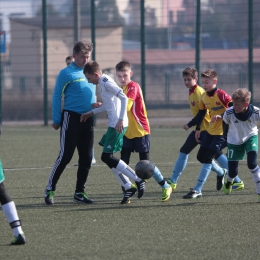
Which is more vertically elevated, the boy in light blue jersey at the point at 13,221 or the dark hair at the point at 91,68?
the dark hair at the point at 91,68

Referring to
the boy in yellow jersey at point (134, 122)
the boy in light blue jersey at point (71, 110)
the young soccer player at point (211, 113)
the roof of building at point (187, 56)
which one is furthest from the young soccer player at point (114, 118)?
the roof of building at point (187, 56)

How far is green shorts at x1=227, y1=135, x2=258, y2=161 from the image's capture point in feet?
26.7

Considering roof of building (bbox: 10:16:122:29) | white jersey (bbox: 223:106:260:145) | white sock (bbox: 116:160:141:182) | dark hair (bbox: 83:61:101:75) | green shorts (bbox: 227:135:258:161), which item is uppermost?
roof of building (bbox: 10:16:122:29)

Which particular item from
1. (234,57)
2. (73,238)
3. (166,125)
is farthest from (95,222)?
(234,57)

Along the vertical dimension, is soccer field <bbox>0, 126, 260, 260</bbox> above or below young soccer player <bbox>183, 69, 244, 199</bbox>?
below

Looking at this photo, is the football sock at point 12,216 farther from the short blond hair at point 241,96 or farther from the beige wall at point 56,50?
the beige wall at point 56,50

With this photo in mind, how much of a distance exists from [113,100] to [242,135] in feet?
5.09

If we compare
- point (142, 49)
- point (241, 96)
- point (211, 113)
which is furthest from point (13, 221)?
point (142, 49)

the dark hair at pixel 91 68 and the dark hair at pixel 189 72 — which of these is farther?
Result: the dark hair at pixel 189 72

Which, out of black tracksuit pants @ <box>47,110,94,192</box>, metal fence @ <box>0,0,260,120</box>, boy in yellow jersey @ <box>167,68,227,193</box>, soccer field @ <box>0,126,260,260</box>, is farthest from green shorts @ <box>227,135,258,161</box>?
metal fence @ <box>0,0,260,120</box>

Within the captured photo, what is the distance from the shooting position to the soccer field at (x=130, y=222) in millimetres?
5707

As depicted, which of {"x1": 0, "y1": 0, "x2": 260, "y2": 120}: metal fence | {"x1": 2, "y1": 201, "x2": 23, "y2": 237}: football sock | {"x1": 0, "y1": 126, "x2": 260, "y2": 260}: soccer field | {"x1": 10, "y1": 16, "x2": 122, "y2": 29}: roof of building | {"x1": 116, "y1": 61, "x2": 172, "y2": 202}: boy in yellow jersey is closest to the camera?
{"x1": 0, "y1": 126, "x2": 260, "y2": 260}: soccer field

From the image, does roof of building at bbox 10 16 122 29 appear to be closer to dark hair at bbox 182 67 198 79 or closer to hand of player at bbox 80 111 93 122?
dark hair at bbox 182 67 198 79

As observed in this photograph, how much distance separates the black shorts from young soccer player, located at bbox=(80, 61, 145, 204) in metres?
0.46
